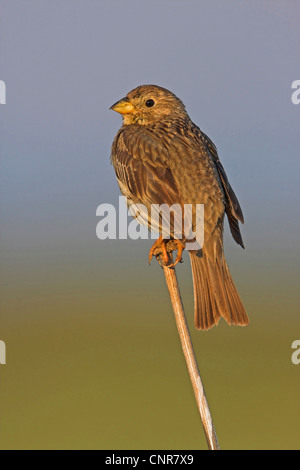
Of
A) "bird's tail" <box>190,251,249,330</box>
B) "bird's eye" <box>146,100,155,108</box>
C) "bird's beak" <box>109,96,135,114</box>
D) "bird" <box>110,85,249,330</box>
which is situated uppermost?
"bird's eye" <box>146,100,155,108</box>

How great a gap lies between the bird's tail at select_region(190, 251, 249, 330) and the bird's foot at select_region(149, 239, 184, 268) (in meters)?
0.13

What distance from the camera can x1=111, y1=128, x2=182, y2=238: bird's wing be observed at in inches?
127

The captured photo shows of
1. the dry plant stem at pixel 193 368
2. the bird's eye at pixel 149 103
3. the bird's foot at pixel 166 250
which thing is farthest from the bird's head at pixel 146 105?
the dry plant stem at pixel 193 368

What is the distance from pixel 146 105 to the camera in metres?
3.93

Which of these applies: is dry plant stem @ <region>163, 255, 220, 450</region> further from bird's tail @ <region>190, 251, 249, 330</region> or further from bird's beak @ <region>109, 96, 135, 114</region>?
bird's beak @ <region>109, 96, 135, 114</region>

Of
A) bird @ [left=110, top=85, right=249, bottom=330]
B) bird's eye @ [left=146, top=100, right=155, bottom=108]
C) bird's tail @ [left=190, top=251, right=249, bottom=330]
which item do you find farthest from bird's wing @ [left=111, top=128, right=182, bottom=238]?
bird's eye @ [left=146, top=100, right=155, bottom=108]

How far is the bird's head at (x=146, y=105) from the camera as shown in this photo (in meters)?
3.90

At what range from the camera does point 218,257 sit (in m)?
3.26

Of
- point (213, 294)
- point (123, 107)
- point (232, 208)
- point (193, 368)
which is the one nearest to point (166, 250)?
point (213, 294)

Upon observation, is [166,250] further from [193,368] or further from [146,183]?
[193,368]

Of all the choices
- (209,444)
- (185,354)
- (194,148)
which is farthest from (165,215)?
(209,444)

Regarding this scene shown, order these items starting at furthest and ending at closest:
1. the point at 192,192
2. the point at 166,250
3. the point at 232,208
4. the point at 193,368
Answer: the point at 232,208 → the point at 192,192 → the point at 166,250 → the point at 193,368

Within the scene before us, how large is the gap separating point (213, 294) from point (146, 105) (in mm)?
1390

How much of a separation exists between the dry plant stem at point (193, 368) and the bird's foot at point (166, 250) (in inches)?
11.8
